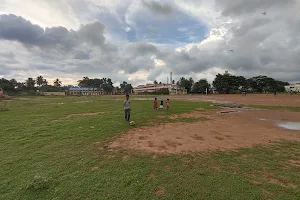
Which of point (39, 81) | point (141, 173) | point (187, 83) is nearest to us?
point (141, 173)

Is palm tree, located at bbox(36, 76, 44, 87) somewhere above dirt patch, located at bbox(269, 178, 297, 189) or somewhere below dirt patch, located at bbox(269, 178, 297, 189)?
above

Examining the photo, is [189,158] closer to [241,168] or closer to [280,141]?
[241,168]

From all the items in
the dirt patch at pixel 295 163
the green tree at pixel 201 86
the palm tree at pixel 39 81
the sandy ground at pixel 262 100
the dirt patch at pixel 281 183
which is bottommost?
the dirt patch at pixel 295 163

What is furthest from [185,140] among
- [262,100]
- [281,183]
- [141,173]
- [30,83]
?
[30,83]

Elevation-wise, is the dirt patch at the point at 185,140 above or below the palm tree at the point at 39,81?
below

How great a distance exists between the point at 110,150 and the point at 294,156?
20.4 feet

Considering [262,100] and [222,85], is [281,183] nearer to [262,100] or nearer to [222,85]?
[262,100]

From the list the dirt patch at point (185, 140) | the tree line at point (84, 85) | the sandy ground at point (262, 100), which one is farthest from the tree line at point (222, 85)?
the dirt patch at point (185, 140)

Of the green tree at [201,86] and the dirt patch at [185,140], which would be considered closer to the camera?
the dirt patch at [185,140]

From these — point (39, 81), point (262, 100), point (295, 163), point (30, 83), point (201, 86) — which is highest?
point (39, 81)

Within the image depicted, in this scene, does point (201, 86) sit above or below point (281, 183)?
above

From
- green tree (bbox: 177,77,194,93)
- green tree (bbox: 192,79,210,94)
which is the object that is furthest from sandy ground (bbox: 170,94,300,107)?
green tree (bbox: 177,77,194,93)

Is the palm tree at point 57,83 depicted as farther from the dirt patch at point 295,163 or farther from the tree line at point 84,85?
the dirt patch at point 295,163

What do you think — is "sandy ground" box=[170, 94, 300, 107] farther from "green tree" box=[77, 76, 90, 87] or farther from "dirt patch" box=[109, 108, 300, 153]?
"green tree" box=[77, 76, 90, 87]
